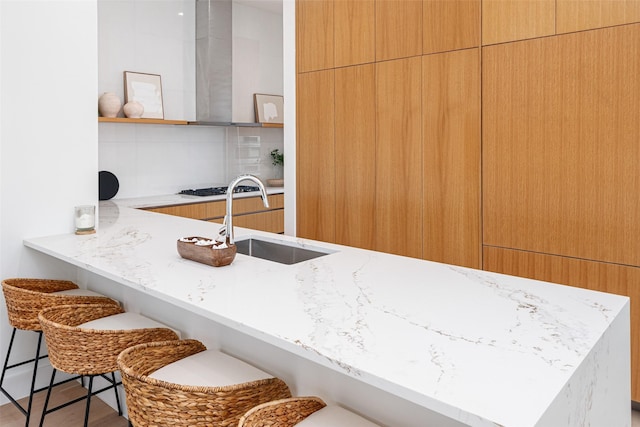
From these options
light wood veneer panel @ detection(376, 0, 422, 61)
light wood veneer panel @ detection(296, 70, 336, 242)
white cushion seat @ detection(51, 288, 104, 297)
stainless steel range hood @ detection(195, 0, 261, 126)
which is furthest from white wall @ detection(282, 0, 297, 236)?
white cushion seat @ detection(51, 288, 104, 297)

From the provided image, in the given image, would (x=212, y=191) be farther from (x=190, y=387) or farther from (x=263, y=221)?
(x=190, y=387)

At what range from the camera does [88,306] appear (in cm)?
212

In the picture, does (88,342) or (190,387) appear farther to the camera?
(88,342)

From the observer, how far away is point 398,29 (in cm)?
319

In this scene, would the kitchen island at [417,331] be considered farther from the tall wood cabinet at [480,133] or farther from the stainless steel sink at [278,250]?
the tall wood cabinet at [480,133]

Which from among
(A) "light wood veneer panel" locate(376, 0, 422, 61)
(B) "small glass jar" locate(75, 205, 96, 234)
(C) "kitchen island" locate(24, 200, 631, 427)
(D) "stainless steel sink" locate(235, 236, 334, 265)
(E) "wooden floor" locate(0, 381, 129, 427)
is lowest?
(E) "wooden floor" locate(0, 381, 129, 427)

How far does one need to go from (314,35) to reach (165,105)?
206cm

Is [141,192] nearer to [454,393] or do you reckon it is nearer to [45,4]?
[45,4]

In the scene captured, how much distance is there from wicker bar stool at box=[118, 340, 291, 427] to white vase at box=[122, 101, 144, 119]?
3275mm

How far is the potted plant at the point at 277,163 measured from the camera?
19.1 feet

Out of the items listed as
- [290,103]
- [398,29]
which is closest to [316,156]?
[290,103]

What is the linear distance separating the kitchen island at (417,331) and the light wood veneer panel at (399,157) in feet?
3.90

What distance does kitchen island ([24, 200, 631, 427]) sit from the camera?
39.4 inches

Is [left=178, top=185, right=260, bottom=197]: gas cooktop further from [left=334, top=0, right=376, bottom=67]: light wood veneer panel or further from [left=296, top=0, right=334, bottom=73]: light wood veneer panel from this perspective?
[left=334, top=0, right=376, bottom=67]: light wood veneer panel
